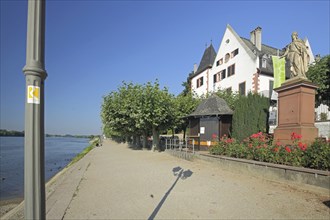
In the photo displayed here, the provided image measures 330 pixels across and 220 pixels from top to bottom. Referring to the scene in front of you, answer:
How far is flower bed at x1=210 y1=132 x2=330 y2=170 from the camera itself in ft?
24.1

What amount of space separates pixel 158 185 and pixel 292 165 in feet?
15.5

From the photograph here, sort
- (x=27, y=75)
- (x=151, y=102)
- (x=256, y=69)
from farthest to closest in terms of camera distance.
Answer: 1. (x=256, y=69)
2. (x=151, y=102)
3. (x=27, y=75)

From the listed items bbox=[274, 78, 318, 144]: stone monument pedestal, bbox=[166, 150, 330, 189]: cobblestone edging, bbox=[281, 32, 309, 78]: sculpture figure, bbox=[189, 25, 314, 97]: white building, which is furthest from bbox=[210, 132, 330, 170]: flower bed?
bbox=[189, 25, 314, 97]: white building

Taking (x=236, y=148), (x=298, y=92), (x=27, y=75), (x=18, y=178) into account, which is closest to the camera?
(x=27, y=75)

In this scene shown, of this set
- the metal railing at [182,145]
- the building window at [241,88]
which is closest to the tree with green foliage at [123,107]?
the metal railing at [182,145]

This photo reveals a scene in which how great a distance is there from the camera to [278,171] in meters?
8.01

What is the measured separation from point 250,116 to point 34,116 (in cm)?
1613

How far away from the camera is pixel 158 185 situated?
329 inches

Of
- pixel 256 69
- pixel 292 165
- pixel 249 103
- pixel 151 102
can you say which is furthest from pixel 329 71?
pixel 292 165

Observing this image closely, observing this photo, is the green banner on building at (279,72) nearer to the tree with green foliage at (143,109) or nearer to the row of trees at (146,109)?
the row of trees at (146,109)

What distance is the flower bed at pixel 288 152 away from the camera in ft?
24.1

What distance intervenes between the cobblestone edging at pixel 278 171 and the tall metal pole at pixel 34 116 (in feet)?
23.2

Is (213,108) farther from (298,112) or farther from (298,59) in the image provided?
(298,112)

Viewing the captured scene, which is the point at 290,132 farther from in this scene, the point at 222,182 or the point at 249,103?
the point at 249,103
